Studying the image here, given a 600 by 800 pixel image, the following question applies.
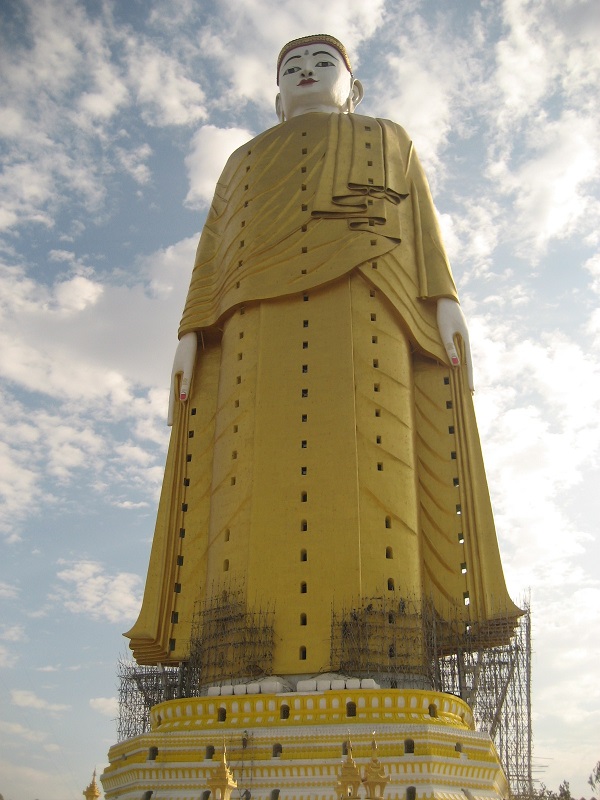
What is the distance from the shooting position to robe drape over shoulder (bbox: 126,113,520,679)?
23.7 meters

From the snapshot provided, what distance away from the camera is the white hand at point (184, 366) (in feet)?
95.2

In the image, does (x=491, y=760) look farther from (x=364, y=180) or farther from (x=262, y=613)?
(x=364, y=180)

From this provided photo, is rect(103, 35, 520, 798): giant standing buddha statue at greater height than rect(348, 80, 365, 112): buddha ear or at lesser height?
lesser

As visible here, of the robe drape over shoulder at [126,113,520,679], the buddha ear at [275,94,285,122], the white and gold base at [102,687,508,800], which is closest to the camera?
the white and gold base at [102,687,508,800]

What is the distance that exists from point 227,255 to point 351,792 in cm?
2012

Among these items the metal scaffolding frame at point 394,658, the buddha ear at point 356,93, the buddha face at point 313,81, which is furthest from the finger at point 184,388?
the buddha ear at point 356,93

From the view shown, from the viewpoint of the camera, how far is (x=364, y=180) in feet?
94.5

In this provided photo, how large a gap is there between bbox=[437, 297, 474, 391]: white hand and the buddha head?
29.7ft

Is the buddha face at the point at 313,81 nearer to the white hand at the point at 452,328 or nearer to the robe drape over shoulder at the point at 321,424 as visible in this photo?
the robe drape over shoulder at the point at 321,424

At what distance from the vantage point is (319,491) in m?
24.4

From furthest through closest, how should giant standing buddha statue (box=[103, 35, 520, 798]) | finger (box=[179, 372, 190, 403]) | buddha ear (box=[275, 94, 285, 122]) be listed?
buddha ear (box=[275, 94, 285, 122]) < finger (box=[179, 372, 190, 403]) < giant standing buddha statue (box=[103, 35, 520, 798])

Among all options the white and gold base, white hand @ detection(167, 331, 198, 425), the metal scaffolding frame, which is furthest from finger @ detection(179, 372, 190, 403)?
the white and gold base

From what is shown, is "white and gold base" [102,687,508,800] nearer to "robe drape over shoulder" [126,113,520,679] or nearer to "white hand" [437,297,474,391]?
"robe drape over shoulder" [126,113,520,679]

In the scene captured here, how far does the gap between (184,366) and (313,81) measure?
36.8ft
